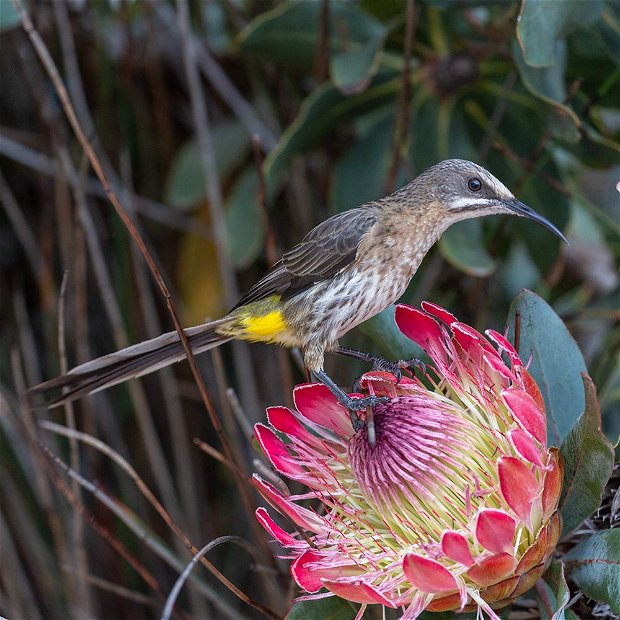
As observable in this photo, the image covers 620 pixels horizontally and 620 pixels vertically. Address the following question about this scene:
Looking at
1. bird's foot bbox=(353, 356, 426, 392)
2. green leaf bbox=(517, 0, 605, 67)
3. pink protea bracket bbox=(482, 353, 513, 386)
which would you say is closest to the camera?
pink protea bracket bbox=(482, 353, 513, 386)

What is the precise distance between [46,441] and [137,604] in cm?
Result: 40

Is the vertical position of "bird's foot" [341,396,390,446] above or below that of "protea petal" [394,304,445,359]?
below

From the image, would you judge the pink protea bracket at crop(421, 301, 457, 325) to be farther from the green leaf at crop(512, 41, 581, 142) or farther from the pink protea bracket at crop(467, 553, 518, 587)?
the green leaf at crop(512, 41, 581, 142)

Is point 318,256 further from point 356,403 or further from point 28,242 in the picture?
point 28,242

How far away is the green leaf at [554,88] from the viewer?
119 cm

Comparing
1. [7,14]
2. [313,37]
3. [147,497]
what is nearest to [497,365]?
[147,497]

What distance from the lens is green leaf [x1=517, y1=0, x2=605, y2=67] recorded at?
109 cm

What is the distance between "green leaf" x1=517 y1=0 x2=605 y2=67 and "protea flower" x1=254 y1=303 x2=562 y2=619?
364 mm

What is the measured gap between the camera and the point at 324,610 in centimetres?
89

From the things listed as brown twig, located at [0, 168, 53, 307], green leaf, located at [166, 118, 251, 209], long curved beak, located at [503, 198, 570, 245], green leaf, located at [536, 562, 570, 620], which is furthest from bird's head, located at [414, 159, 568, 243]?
brown twig, located at [0, 168, 53, 307]

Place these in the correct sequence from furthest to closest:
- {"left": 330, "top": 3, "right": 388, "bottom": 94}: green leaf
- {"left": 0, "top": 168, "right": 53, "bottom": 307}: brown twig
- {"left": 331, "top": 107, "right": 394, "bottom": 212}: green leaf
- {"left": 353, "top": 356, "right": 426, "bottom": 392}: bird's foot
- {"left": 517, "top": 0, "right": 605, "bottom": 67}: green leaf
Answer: {"left": 0, "top": 168, "right": 53, "bottom": 307}: brown twig, {"left": 331, "top": 107, "right": 394, "bottom": 212}: green leaf, {"left": 330, "top": 3, "right": 388, "bottom": 94}: green leaf, {"left": 517, "top": 0, "right": 605, "bottom": 67}: green leaf, {"left": 353, "top": 356, "right": 426, "bottom": 392}: bird's foot

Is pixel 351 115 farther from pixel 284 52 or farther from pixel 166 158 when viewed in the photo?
pixel 166 158

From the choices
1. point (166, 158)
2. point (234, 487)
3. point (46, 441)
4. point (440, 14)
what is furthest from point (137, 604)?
point (440, 14)

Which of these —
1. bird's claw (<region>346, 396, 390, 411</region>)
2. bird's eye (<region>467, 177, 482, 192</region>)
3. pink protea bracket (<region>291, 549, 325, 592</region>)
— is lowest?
pink protea bracket (<region>291, 549, 325, 592</region>)
